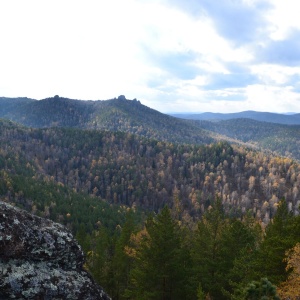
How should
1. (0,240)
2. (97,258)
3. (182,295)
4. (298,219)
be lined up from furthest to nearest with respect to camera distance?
(97,258)
(182,295)
(298,219)
(0,240)

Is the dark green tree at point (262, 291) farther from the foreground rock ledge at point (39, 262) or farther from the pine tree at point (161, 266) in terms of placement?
the pine tree at point (161, 266)

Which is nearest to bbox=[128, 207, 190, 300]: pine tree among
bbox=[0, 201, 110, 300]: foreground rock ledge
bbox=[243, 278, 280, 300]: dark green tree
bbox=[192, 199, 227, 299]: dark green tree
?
bbox=[192, 199, 227, 299]: dark green tree

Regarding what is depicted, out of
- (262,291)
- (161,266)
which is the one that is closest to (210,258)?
(161,266)

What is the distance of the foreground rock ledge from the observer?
395 inches

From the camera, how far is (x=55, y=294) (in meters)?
10.5

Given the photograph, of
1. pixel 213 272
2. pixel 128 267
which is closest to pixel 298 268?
pixel 213 272

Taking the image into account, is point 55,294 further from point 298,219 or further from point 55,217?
point 55,217

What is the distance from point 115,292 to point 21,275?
44153 millimetres

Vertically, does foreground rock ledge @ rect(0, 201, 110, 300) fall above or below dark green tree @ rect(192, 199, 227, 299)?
above

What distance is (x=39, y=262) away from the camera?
11008 millimetres

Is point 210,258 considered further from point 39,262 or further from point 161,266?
point 39,262

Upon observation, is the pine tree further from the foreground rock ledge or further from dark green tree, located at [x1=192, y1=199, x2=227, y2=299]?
the foreground rock ledge

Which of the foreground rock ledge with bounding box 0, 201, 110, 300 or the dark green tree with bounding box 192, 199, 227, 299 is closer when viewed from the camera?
A: the foreground rock ledge with bounding box 0, 201, 110, 300

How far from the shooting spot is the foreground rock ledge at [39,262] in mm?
10023
